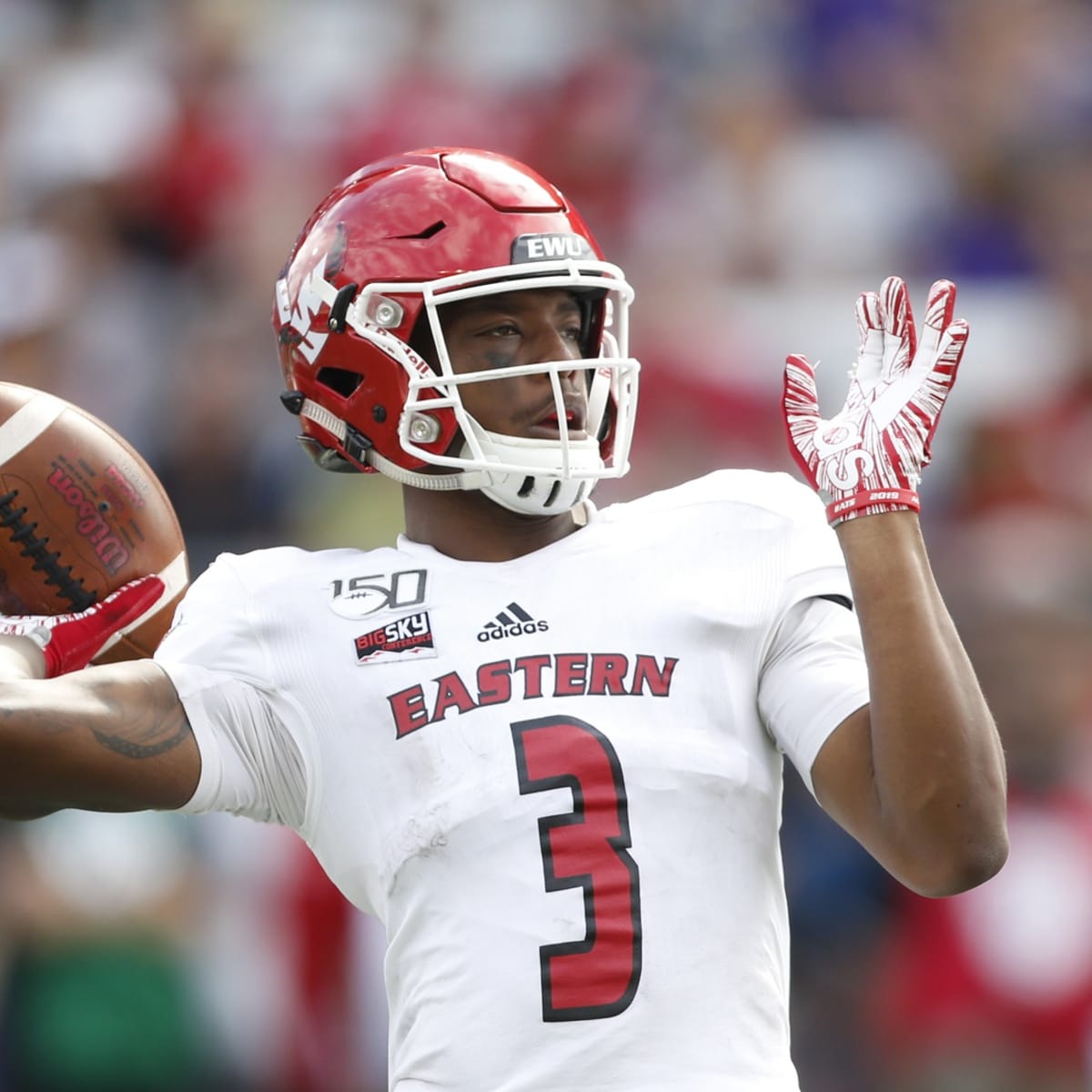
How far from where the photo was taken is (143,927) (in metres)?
5.88

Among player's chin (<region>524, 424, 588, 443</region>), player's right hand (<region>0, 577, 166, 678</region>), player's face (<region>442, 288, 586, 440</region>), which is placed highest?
player's face (<region>442, 288, 586, 440</region>)

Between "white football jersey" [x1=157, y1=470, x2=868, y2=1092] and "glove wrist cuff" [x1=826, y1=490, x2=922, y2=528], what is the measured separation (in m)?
0.25

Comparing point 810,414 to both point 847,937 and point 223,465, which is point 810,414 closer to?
point 847,937

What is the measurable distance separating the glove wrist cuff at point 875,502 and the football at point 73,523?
1177mm

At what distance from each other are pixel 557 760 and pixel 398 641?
31cm

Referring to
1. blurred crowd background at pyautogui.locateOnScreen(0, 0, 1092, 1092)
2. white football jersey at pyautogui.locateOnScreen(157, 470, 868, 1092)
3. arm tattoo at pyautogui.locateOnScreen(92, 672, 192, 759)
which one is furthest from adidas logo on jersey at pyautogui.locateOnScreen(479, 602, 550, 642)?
blurred crowd background at pyautogui.locateOnScreen(0, 0, 1092, 1092)

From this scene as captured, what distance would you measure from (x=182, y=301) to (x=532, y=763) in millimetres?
5308

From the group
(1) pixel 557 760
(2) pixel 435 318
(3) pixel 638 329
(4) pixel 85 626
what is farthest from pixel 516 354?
(3) pixel 638 329

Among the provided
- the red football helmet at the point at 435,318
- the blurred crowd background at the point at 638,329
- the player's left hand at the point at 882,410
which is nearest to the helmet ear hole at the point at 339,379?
the red football helmet at the point at 435,318

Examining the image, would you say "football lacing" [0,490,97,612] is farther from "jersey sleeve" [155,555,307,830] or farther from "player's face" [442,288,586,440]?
"player's face" [442,288,586,440]

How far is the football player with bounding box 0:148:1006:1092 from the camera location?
2764 millimetres

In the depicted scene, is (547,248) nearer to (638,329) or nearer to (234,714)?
(234,714)

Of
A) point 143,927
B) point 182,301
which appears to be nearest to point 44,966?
point 143,927

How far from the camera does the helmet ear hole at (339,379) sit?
3.32 meters
